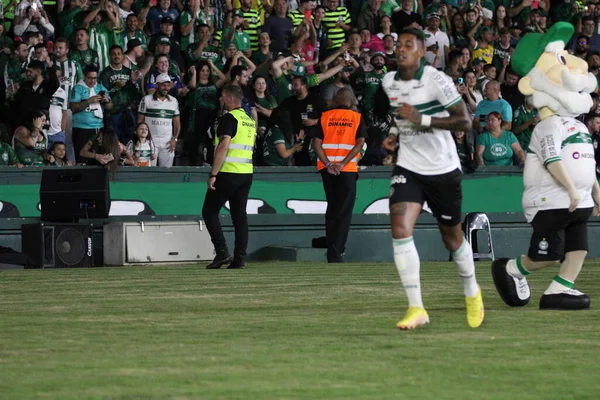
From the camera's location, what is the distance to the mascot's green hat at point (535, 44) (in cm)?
1006

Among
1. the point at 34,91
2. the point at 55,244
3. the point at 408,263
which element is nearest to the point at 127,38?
the point at 34,91

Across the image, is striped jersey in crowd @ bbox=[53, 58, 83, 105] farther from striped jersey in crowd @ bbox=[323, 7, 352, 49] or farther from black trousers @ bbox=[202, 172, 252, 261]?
striped jersey in crowd @ bbox=[323, 7, 352, 49]

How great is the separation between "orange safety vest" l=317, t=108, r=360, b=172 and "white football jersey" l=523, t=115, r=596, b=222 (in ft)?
23.4

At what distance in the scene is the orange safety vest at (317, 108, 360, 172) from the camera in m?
16.6

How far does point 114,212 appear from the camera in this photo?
58.9 feet

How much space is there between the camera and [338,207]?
16.7 metres

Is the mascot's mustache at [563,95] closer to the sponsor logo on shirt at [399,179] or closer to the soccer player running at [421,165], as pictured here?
the soccer player running at [421,165]

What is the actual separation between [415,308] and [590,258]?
455 inches

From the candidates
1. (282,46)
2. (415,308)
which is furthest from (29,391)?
(282,46)

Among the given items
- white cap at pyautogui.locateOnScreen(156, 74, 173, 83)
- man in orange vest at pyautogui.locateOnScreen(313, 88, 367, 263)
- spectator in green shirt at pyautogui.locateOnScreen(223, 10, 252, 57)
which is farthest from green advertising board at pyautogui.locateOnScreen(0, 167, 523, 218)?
spectator in green shirt at pyautogui.locateOnScreen(223, 10, 252, 57)

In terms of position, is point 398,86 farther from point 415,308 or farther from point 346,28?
point 346,28

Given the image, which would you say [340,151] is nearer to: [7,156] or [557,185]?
[7,156]

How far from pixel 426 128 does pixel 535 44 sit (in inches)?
96.5

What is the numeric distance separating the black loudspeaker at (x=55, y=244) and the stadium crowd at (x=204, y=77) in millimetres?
1259
